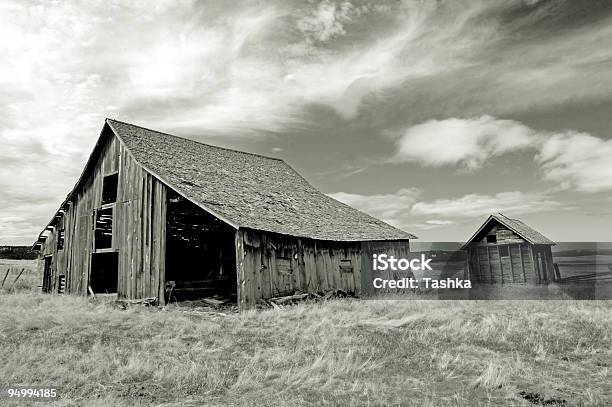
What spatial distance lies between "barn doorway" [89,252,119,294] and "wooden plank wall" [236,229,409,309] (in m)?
9.52

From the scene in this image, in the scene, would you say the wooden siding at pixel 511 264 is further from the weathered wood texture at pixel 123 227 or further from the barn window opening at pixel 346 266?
the weathered wood texture at pixel 123 227

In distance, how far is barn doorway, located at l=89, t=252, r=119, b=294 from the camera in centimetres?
2248

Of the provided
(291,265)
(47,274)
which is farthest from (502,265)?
(47,274)

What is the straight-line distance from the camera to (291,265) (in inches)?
714

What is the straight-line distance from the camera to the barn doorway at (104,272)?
73.8 feet

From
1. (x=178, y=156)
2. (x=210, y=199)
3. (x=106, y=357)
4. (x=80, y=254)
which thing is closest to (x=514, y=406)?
(x=106, y=357)

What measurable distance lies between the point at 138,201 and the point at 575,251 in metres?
30.6

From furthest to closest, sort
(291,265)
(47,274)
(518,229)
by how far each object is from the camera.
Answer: (518,229), (47,274), (291,265)

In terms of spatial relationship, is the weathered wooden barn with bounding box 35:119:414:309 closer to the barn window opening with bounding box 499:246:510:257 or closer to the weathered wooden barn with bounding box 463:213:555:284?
the weathered wooden barn with bounding box 463:213:555:284

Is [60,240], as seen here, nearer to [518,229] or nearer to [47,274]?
[47,274]

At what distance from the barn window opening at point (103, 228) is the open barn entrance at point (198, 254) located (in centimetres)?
272

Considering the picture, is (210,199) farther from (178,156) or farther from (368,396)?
(368,396)

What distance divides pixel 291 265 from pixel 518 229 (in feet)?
54.4

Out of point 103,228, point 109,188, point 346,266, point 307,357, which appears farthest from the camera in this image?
point 103,228
